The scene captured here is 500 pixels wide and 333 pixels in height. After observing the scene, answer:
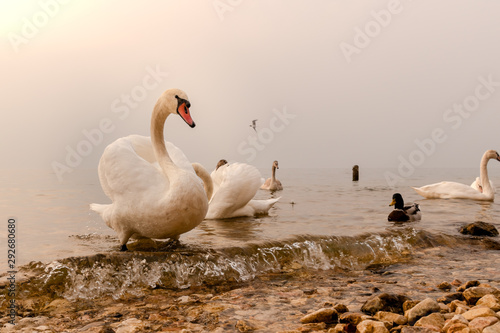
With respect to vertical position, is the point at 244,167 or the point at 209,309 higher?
the point at 244,167

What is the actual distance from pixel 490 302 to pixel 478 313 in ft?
1.70

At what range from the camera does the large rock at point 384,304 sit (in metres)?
3.85

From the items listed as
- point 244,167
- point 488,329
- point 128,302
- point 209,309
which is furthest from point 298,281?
point 244,167

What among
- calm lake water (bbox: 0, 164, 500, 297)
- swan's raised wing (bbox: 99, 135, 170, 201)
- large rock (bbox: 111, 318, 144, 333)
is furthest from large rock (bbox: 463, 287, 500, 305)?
swan's raised wing (bbox: 99, 135, 170, 201)

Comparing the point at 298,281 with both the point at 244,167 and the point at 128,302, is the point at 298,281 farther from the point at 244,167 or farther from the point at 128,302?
the point at 244,167

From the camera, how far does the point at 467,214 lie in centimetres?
1146

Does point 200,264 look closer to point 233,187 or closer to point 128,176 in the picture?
point 128,176

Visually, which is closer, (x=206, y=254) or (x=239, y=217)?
(x=206, y=254)

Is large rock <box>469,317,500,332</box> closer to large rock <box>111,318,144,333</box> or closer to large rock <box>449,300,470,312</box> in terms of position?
large rock <box>449,300,470,312</box>

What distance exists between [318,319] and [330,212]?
761 cm

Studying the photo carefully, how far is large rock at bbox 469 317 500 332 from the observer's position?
10.6ft

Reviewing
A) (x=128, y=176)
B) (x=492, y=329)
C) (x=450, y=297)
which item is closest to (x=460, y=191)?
(x=450, y=297)

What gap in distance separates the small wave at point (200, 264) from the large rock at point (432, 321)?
2.37 meters

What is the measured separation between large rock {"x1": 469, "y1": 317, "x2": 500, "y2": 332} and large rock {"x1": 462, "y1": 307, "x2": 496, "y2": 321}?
11 centimetres
